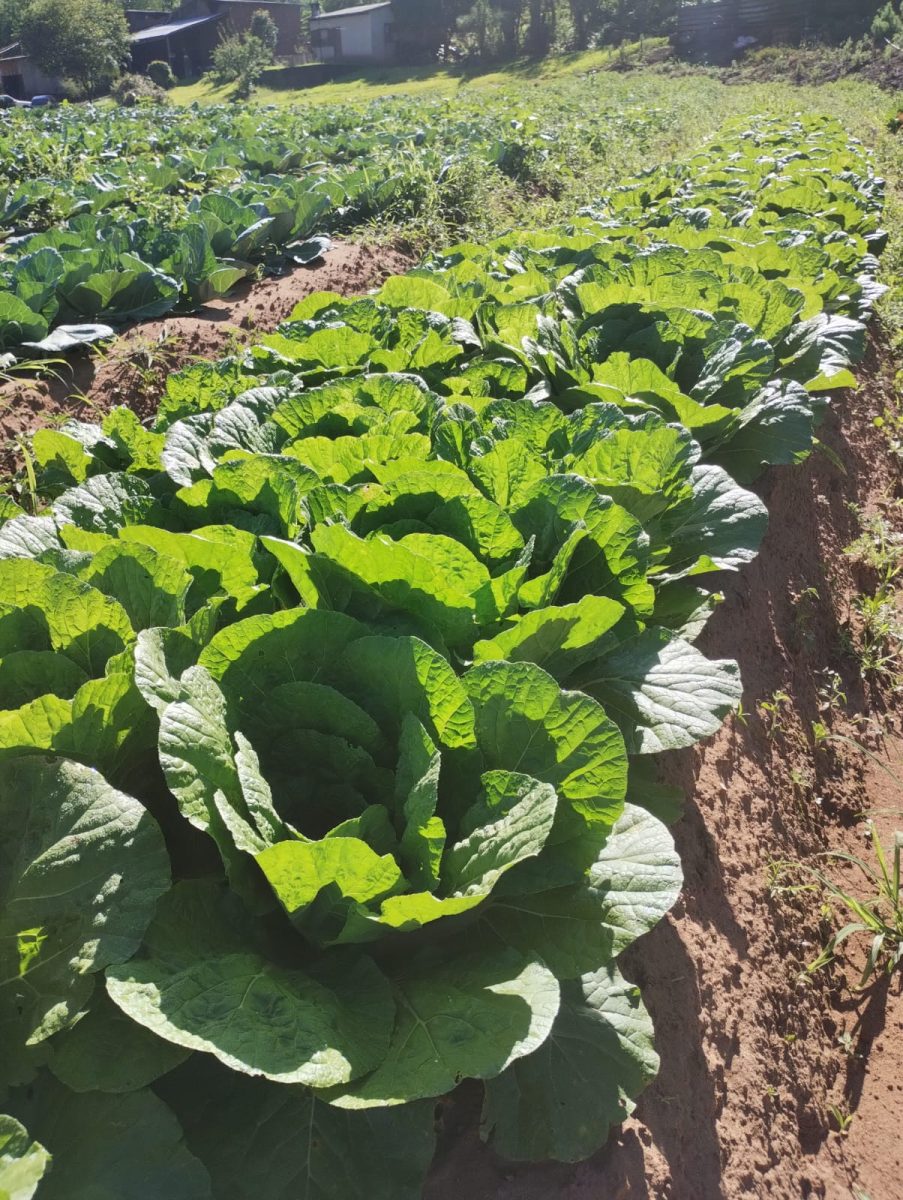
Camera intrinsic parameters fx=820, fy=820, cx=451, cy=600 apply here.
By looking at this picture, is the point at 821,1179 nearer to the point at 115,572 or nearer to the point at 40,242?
the point at 115,572

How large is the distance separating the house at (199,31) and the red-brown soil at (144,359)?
58694 millimetres

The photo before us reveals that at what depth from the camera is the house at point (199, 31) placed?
55.1 m

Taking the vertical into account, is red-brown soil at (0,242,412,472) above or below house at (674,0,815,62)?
below

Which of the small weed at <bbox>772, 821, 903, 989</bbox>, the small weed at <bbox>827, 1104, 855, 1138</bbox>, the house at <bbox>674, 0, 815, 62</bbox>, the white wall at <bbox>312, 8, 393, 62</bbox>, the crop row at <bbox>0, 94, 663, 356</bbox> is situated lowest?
the small weed at <bbox>827, 1104, 855, 1138</bbox>

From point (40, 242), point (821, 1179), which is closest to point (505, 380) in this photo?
point (821, 1179)

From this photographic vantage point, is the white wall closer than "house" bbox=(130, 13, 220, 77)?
Yes

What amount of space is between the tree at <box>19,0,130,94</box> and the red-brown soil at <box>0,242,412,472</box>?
159ft

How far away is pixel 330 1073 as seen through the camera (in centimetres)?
107

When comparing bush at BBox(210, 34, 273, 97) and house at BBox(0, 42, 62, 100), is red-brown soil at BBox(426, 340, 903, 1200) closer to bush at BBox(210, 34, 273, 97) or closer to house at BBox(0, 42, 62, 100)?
bush at BBox(210, 34, 273, 97)

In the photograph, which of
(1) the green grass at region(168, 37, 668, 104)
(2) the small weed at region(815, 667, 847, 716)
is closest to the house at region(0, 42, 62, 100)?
(1) the green grass at region(168, 37, 668, 104)

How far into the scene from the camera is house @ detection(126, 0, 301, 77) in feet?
181

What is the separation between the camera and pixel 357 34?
5322 centimetres

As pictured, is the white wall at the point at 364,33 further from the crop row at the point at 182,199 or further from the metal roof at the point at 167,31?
the crop row at the point at 182,199

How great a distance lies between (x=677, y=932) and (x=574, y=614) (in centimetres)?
115
